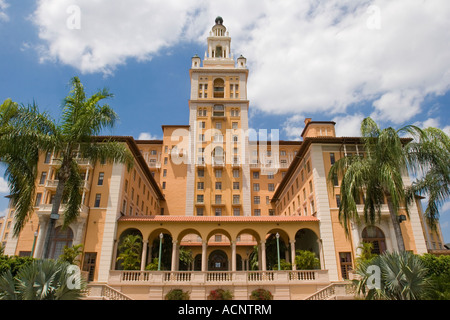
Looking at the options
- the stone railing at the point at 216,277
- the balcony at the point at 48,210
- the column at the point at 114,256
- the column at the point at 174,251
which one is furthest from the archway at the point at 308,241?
the balcony at the point at 48,210

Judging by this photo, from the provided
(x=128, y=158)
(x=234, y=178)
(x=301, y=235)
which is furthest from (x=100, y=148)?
(x=234, y=178)

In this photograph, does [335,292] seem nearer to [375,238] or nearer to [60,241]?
[375,238]

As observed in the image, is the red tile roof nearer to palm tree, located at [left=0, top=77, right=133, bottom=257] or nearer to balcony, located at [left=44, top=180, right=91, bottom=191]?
balcony, located at [left=44, top=180, right=91, bottom=191]

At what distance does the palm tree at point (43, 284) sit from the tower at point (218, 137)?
42782 mm

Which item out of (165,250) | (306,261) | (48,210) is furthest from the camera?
(165,250)

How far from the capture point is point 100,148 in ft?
61.7

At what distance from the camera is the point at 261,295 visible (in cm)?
2611

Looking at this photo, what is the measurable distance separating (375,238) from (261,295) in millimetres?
13088

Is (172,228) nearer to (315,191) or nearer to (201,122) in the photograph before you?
(315,191)

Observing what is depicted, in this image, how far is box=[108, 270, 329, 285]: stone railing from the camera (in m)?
27.0

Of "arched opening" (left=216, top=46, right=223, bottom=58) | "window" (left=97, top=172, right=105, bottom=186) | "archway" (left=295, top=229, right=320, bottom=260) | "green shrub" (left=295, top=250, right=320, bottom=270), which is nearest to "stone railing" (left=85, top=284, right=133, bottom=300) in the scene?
"window" (left=97, top=172, right=105, bottom=186)

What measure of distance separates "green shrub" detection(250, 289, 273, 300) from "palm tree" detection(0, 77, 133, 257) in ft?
52.6

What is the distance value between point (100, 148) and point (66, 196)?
3653 millimetres

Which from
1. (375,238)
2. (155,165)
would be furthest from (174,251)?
(155,165)
